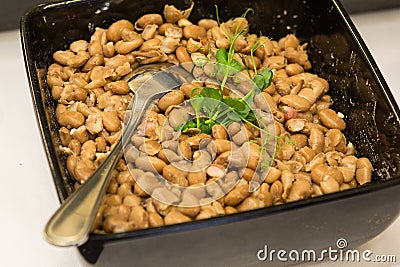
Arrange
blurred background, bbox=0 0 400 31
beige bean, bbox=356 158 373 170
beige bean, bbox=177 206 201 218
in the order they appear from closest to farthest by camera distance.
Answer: beige bean, bbox=177 206 201 218
beige bean, bbox=356 158 373 170
blurred background, bbox=0 0 400 31

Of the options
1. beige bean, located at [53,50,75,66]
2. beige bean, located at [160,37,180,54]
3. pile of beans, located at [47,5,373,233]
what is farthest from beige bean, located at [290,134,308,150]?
beige bean, located at [53,50,75,66]

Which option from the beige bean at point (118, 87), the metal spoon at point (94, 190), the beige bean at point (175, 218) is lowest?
Answer: the beige bean at point (175, 218)

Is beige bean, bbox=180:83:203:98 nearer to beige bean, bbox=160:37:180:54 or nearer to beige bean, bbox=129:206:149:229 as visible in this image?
beige bean, bbox=160:37:180:54

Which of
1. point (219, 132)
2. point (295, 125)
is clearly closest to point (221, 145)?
point (219, 132)

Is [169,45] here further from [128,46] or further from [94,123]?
[94,123]

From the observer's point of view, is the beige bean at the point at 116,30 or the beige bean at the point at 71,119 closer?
the beige bean at the point at 71,119

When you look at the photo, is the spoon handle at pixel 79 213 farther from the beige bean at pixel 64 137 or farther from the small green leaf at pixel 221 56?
the small green leaf at pixel 221 56

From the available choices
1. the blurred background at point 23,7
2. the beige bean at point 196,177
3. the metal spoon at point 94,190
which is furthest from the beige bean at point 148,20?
the beige bean at point 196,177
